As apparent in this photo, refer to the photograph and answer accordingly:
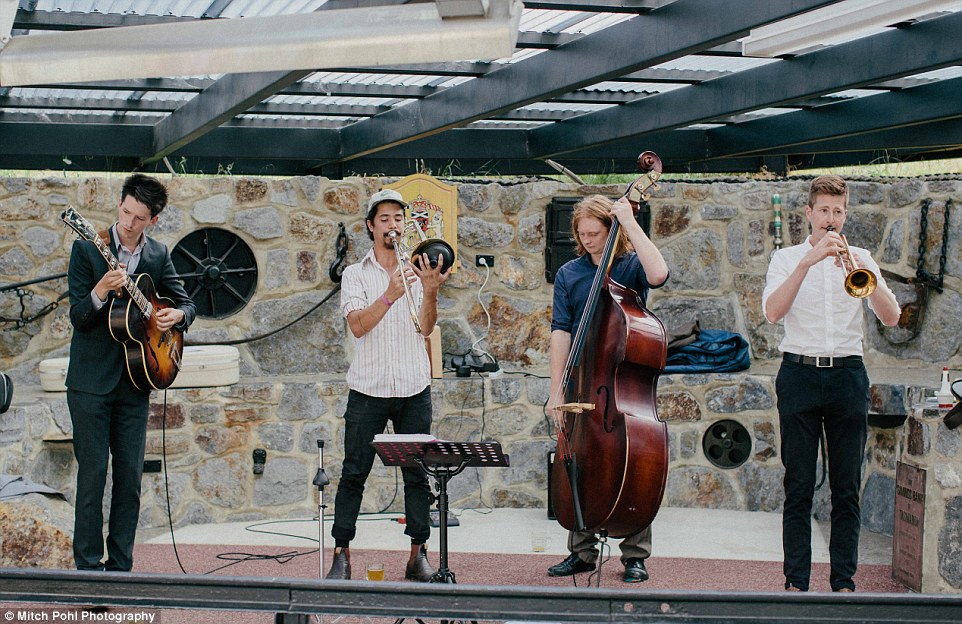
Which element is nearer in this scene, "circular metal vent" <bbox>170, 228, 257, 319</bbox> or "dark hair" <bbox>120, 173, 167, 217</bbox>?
"dark hair" <bbox>120, 173, 167, 217</bbox>

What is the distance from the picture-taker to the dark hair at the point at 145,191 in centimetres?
382

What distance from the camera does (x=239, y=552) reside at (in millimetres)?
4805

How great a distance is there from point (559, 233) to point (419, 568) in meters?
2.46

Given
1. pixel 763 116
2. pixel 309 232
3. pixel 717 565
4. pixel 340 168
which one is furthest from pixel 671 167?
pixel 717 565

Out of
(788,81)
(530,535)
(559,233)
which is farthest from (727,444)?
(788,81)

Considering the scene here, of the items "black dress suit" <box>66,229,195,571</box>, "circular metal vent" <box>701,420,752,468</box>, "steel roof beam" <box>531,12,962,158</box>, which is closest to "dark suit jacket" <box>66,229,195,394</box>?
"black dress suit" <box>66,229,195,571</box>

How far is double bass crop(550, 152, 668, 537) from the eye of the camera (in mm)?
3705

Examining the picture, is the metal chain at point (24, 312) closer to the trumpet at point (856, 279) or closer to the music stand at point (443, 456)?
the music stand at point (443, 456)

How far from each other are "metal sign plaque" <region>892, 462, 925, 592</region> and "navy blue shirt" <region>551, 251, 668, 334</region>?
4.43 feet

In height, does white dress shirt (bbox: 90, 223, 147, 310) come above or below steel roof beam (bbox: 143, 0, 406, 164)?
below

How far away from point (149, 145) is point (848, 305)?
612 centimetres

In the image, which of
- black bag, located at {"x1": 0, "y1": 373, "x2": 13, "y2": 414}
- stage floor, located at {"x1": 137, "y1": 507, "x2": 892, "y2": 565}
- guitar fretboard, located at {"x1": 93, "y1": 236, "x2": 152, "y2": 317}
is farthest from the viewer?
stage floor, located at {"x1": 137, "y1": 507, "x2": 892, "y2": 565}

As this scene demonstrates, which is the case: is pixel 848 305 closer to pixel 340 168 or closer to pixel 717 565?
pixel 717 565

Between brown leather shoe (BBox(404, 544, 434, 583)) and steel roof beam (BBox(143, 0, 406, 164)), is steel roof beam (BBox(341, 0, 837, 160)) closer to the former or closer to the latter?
steel roof beam (BBox(143, 0, 406, 164))
